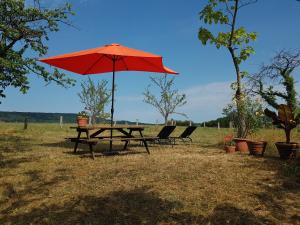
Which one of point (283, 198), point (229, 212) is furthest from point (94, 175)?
point (283, 198)

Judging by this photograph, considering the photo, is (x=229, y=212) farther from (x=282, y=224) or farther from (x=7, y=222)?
(x=7, y=222)

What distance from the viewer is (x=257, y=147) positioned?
30.7ft

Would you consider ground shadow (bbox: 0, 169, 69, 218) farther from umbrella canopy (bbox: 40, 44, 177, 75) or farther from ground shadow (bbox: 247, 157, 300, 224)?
ground shadow (bbox: 247, 157, 300, 224)

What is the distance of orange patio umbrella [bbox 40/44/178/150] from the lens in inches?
359

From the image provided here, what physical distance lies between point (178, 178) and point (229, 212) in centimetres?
161

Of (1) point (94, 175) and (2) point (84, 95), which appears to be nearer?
(1) point (94, 175)

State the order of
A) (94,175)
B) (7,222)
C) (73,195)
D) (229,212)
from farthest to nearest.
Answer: (94,175) → (73,195) → (7,222) → (229,212)

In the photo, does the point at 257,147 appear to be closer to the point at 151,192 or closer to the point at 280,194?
the point at 280,194

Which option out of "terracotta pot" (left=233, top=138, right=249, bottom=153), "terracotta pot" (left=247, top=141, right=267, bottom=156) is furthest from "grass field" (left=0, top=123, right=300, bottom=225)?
"terracotta pot" (left=233, top=138, right=249, bottom=153)

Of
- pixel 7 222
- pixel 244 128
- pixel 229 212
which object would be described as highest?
pixel 244 128

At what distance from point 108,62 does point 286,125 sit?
220 inches

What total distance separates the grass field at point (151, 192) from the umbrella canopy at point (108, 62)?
282cm

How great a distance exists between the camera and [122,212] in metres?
5.22

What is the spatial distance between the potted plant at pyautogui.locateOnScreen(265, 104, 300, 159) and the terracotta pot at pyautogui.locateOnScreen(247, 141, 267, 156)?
409mm
